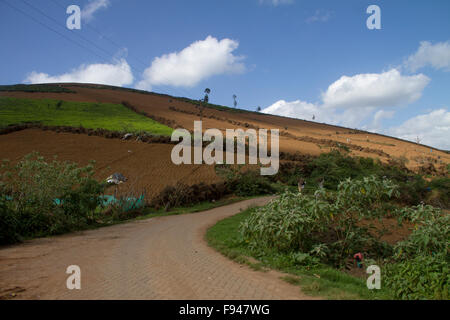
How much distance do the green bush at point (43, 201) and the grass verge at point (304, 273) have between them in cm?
580

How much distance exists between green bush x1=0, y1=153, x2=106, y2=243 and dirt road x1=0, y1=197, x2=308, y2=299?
1.06m

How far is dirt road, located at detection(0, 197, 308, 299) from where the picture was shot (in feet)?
15.8

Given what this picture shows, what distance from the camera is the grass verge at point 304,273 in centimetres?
477

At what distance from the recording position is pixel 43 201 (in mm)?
10969

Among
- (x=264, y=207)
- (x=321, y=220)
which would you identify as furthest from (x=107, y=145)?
(x=321, y=220)

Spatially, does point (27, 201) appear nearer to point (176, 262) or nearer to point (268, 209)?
point (176, 262)

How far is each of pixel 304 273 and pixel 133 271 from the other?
3.38m

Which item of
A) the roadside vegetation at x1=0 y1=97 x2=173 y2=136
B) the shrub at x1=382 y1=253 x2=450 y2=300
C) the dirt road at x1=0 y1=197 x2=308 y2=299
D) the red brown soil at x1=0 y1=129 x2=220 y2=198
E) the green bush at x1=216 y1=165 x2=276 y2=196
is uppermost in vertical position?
the roadside vegetation at x1=0 y1=97 x2=173 y2=136

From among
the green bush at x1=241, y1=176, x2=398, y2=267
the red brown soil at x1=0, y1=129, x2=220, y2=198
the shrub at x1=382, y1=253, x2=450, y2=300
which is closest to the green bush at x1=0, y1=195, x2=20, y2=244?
the green bush at x1=241, y1=176, x2=398, y2=267

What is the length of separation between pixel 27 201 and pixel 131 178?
1113cm

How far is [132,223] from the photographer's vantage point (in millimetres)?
13430

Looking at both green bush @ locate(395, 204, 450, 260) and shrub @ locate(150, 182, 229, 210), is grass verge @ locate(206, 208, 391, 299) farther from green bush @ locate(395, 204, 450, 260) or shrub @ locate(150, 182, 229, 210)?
shrub @ locate(150, 182, 229, 210)

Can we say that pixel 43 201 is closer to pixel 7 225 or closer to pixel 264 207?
pixel 7 225

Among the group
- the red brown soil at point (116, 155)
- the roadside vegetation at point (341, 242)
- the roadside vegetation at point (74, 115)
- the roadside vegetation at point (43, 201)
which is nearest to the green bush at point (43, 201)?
the roadside vegetation at point (43, 201)
